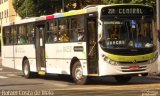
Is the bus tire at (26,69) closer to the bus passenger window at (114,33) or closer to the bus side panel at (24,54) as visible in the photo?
the bus side panel at (24,54)

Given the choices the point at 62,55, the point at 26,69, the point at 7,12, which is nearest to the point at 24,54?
the point at 26,69

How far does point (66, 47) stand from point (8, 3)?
8359cm

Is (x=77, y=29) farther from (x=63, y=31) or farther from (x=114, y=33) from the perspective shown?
(x=114, y=33)

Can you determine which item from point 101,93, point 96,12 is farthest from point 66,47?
point 101,93

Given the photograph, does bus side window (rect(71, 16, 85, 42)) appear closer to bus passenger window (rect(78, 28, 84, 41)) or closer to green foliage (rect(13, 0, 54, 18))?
bus passenger window (rect(78, 28, 84, 41))

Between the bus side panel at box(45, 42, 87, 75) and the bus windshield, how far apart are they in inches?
50.1

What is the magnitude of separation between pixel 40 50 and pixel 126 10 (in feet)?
20.3

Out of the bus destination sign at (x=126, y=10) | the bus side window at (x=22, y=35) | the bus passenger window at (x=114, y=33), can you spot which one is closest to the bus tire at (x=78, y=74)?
the bus passenger window at (x=114, y=33)

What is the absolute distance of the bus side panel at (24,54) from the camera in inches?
1006

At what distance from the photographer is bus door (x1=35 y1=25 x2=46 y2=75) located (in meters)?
24.4

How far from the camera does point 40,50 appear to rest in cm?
2467

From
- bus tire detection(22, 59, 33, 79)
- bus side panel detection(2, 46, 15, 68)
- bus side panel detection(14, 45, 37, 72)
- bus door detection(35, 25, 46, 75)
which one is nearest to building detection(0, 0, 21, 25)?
bus side panel detection(2, 46, 15, 68)

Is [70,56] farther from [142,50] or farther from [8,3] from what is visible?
[8,3]

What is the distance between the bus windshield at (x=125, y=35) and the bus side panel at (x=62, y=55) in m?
1.27
